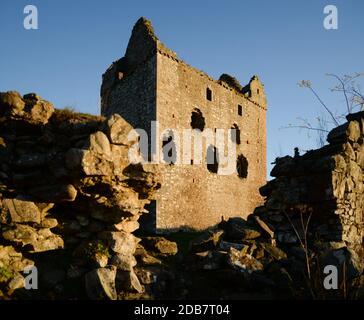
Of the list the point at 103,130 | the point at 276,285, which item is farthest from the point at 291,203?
the point at 103,130

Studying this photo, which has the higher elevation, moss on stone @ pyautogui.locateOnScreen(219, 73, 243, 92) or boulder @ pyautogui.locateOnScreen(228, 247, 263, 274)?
moss on stone @ pyautogui.locateOnScreen(219, 73, 243, 92)

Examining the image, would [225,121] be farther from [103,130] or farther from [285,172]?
[103,130]

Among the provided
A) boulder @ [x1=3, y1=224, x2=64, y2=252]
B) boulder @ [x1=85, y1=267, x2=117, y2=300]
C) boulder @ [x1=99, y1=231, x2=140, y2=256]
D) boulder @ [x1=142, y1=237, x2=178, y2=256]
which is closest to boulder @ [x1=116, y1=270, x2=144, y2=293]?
boulder @ [x1=85, y1=267, x2=117, y2=300]

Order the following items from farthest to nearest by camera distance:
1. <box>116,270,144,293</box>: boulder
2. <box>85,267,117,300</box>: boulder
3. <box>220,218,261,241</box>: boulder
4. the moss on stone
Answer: the moss on stone
<box>220,218,261,241</box>: boulder
<box>116,270,144,293</box>: boulder
<box>85,267,117,300</box>: boulder

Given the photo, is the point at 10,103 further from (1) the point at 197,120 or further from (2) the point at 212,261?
(1) the point at 197,120

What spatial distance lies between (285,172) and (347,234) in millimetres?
2189

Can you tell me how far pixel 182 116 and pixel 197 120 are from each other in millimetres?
1836

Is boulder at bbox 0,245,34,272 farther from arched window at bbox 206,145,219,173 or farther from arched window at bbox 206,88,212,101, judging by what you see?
arched window at bbox 206,88,212,101

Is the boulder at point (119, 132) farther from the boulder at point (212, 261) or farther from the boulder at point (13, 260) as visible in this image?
the boulder at point (212, 261)

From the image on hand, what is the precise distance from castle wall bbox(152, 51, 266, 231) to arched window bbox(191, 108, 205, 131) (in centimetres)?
25

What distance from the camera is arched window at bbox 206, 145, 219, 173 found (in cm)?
2050

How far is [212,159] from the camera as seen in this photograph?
813 inches

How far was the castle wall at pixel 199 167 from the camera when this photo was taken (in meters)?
17.3

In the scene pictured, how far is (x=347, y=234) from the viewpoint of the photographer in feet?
28.7
